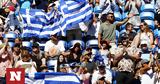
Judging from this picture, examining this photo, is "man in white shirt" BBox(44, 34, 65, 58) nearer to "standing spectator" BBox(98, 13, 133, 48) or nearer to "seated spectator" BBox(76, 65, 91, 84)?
"standing spectator" BBox(98, 13, 133, 48)

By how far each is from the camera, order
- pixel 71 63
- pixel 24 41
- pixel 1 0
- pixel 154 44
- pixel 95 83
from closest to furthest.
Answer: pixel 95 83, pixel 71 63, pixel 154 44, pixel 24 41, pixel 1 0

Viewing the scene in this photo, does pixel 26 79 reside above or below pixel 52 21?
below

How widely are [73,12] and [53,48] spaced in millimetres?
1471

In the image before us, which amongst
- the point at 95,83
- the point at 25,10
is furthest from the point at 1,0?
the point at 95,83

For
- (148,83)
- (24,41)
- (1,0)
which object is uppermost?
(1,0)

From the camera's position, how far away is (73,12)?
20.7 meters

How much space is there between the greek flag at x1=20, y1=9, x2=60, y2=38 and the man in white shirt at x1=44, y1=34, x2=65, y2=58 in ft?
5.15

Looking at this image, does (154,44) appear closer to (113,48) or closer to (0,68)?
(113,48)

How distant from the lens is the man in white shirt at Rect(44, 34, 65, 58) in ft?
64.2

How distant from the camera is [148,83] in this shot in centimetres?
1791

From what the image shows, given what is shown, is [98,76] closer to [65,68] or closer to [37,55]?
[65,68]

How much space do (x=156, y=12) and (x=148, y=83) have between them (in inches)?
189

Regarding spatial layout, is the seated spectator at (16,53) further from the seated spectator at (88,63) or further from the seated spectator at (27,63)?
the seated spectator at (88,63)

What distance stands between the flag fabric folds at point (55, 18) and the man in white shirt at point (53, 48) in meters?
0.58
